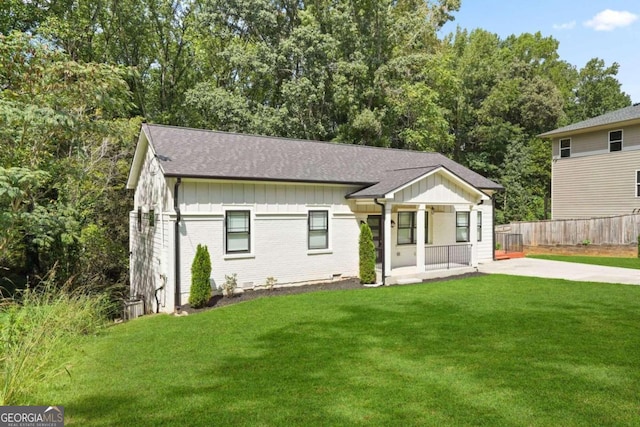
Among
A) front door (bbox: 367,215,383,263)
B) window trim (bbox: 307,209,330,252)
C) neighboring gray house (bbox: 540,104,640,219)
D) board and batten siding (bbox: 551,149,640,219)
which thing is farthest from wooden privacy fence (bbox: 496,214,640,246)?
window trim (bbox: 307,209,330,252)

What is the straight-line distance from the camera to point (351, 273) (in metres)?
14.6

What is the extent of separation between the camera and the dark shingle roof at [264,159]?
Result: 40.0 feet

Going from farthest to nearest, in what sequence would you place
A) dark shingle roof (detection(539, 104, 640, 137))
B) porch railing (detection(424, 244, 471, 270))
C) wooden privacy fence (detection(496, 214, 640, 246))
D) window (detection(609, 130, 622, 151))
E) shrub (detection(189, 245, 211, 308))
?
window (detection(609, 130, 622, 151)) < dark shingle roof (detection(539, 104, 640, 137)) < wooden privacy fence (detection(496, 214, 640, 246)) < porch railing (detection(424, 244, 471, 270)) < shrub (detection(189, 245, 211, 308))

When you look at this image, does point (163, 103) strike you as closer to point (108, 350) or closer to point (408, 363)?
point (108, 350)

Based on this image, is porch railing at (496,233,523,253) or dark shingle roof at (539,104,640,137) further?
dark shingle roof at (539,104,640,137)

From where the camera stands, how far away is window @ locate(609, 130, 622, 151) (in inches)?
903

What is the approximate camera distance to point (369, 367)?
6.02 meters

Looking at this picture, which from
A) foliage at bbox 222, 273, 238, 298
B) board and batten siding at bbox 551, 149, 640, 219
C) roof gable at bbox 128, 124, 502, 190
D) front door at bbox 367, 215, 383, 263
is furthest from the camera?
board and batten siding at bbox 551, 149, 640, 219

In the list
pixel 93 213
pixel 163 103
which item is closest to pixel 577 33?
pixel 93 213

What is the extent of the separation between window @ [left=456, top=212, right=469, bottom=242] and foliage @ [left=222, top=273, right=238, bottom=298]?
1012 centimetres

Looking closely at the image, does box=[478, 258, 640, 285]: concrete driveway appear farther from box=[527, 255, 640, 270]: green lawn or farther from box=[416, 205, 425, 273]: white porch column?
box=[416, 205, 425, 273]: white porch column

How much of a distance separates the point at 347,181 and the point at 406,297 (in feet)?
16.0

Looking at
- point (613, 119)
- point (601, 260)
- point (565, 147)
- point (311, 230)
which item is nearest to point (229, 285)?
point (311, 230)

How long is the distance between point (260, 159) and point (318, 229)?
3170 millimetres
